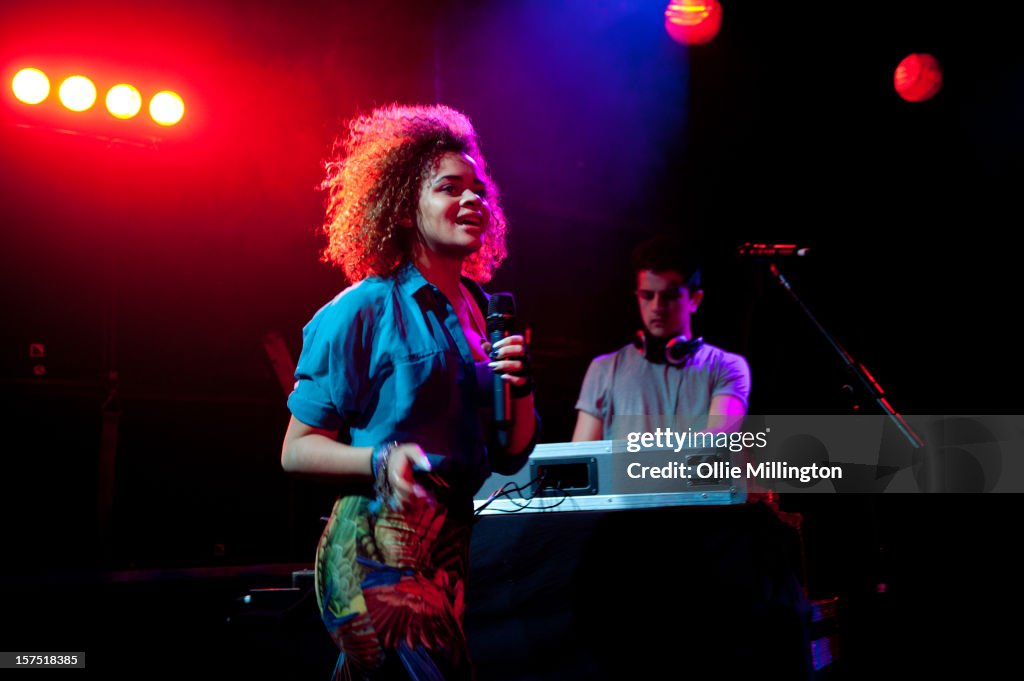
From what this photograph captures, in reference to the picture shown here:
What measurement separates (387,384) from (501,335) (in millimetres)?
297

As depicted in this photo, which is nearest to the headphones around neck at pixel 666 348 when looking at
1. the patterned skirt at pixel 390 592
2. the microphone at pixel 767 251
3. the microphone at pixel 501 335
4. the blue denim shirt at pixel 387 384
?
the microphone at pixel 767 251

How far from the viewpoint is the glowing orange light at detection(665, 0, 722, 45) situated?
18.7 feet

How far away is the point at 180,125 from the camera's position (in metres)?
4.71

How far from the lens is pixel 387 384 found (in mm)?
1571

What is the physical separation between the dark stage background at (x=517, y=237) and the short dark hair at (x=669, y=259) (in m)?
0.57

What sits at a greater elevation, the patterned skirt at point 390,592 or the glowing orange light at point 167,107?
the glowing orange light at point 167,107

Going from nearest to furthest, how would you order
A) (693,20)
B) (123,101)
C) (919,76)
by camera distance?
(123,101) < (693,20) < (919,76)

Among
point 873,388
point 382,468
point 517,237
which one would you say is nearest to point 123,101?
point 517,237

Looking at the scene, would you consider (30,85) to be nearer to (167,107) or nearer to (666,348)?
(167,107)

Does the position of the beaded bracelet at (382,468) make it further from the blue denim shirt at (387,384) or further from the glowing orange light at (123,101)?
the glowing orange light at (123,101)

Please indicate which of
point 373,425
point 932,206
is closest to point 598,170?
point 932,206

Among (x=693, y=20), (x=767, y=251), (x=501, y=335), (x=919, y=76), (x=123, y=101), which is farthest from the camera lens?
(x=919, y=76)

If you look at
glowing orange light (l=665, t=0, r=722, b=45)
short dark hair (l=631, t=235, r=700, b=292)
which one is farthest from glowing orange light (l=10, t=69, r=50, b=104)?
glowing orange light (l=665, t=0, r=722, b=45)

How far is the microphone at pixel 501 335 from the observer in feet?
5.36
